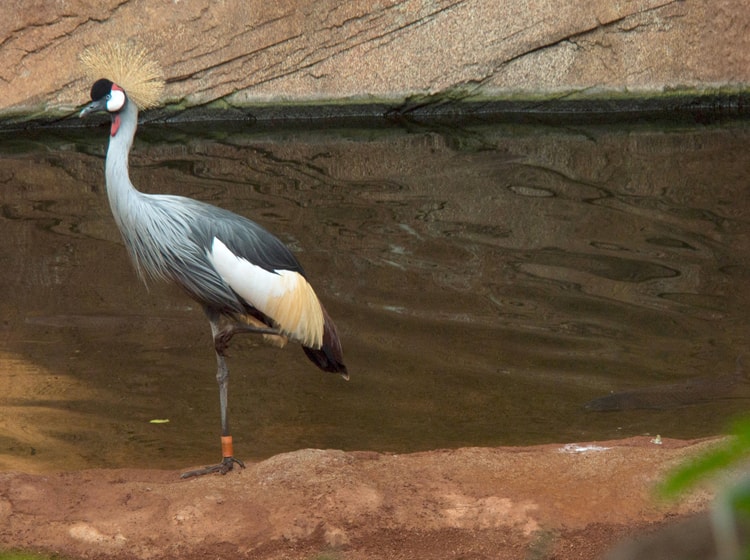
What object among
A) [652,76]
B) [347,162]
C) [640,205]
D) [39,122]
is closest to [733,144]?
[652,76]

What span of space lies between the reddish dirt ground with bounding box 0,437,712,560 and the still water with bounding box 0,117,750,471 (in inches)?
42.1

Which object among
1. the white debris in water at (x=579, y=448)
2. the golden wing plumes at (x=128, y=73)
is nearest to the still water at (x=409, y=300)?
the white debris in water at (x=579, y=448)

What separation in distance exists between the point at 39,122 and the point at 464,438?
750 cm

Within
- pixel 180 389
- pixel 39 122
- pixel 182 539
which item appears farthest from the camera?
pixel 39 122

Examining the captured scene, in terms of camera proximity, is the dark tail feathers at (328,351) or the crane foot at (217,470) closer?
the crane foot at (217,470)

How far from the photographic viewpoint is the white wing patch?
429 cm

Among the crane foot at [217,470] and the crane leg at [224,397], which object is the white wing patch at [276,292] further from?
the crane foot at [217,470]

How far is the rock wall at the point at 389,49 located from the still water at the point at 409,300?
0.93 meters

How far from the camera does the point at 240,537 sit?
362 centimetres

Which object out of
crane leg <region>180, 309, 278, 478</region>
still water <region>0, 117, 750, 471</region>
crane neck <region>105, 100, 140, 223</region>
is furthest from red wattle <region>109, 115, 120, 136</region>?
still water <region>0, 117, 750, 471</region>

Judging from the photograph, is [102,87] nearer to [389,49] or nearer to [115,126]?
[115,126]

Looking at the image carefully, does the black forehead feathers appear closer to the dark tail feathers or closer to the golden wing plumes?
the golden wing plumes

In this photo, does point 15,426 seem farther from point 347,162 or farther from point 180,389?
point 347,162

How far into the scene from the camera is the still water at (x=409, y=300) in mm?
5395
